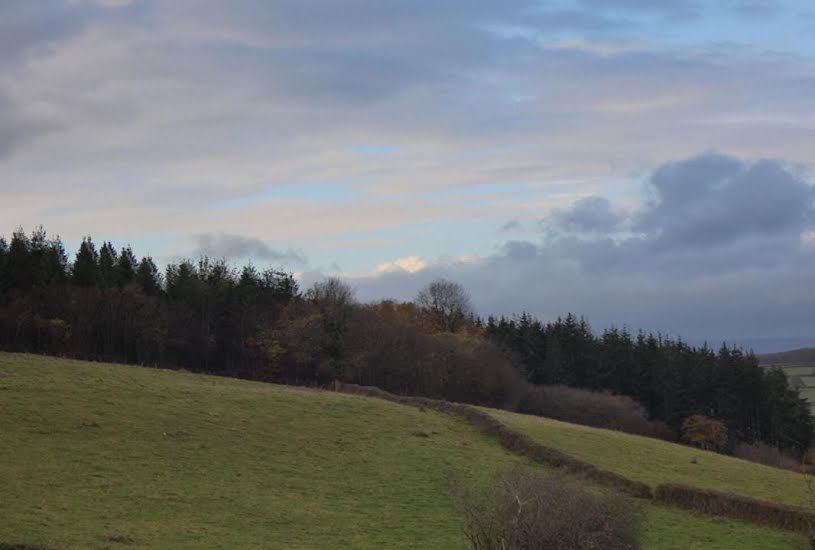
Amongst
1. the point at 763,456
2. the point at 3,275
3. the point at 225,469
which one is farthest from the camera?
the point at 763,456

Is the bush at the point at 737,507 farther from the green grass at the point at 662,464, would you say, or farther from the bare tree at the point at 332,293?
the bare tree at the point at 332,293

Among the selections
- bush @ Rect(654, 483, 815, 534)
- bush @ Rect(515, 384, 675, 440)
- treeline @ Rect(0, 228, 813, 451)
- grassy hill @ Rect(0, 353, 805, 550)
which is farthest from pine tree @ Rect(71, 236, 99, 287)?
bush @ Rect(654, 483, 815, 534)

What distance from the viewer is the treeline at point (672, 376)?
4355 inches

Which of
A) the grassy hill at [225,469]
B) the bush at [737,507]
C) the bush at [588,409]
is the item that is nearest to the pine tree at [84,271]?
the grassy hill at [225,469]

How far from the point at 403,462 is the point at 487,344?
64114 millimetres

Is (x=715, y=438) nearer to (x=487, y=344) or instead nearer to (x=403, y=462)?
(x=487, y=344)

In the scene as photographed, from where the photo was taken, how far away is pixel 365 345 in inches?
3561

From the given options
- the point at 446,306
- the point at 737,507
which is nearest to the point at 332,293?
the point at 446,306

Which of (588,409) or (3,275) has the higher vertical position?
(3,275)

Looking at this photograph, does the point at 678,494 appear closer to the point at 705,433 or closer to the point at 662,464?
the point at 662,464

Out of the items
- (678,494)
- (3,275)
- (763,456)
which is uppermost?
(3,275)

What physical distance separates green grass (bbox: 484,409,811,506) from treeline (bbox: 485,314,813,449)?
60215 millimetres

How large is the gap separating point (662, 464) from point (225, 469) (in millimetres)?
25678

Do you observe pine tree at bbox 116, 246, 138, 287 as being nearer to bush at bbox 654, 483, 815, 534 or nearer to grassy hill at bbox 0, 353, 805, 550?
grassy hill at bbox 0, 353, 805, 550
